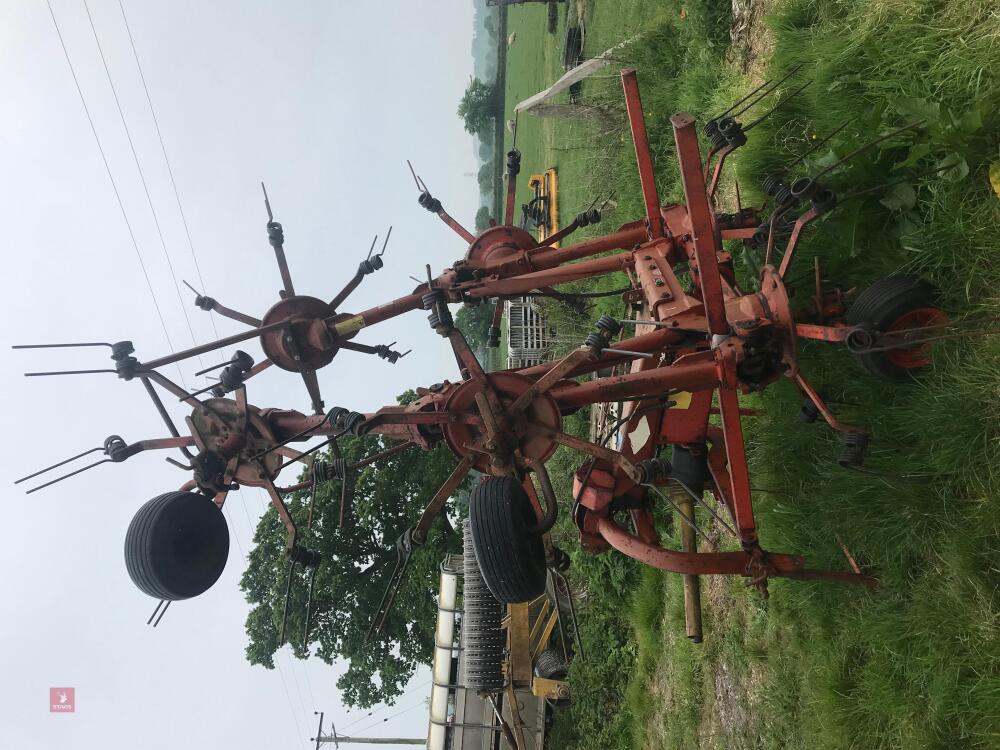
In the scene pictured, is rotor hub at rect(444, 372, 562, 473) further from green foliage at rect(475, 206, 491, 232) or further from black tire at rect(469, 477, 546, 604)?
green foliage at rect(475, 206, 491, 232)

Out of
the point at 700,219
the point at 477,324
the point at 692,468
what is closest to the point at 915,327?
the point at 700,219

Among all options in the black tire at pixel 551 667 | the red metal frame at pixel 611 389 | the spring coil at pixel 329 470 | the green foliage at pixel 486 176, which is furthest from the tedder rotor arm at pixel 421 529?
the green foliage at pixel 486 176

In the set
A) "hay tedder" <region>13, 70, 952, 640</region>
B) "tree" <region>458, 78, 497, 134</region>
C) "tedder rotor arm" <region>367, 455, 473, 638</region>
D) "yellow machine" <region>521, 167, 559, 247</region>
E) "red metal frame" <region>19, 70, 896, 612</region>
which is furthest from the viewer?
"tree" <region>458, 78, 497, 134</region>

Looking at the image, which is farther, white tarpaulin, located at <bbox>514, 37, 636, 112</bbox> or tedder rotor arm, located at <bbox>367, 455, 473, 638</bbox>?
white tarpaulin, located at <bbox>514, 37, 636, 112</bbox>

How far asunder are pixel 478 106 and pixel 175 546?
3693 centimetres

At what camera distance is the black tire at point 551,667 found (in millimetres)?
11430

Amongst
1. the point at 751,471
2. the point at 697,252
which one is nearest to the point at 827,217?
the point at 697,252

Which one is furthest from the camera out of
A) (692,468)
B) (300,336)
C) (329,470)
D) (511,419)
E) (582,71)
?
(582,71)

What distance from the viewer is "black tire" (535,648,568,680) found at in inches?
450

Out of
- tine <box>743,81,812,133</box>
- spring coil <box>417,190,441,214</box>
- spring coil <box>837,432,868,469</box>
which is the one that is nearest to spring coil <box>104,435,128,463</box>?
spring coil <box>417,190,441,214</box>

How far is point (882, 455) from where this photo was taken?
4.53m

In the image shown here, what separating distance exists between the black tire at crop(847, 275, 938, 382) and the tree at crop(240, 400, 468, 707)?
15.1 metres

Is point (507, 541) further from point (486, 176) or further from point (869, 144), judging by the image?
point (486, 176)

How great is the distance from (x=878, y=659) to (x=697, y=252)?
3398 mm
